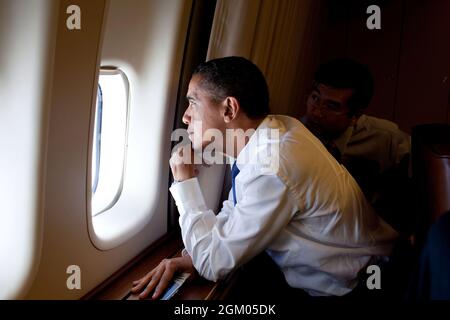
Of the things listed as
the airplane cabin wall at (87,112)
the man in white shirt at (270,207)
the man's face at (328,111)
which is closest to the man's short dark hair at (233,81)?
the man in white shirt at (270,207)

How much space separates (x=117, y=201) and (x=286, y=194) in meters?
0.70

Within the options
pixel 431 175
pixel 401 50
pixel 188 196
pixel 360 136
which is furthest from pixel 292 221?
pixel 401 50

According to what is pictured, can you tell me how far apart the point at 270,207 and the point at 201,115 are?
1.21ft

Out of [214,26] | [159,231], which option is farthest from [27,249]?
[214,26]

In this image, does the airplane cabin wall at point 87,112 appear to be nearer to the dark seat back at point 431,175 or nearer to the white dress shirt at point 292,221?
the white dress shirt at point 292,221

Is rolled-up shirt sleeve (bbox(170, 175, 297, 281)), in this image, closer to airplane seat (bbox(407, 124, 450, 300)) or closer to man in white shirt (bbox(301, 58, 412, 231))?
airplane seat (bbox(407, 124, 450, 300))

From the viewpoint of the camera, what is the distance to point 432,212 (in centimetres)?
129

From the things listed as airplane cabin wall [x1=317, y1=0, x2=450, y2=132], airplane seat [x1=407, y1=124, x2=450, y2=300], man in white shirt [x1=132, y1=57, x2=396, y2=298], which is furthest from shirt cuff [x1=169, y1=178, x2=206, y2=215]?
airplane cabin wall [x1=317, y1=0, x2=450, y2=132]

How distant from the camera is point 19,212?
0.94m

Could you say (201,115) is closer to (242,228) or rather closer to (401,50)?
(242,228)

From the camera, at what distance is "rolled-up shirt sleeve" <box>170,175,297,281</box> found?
3.95 ft

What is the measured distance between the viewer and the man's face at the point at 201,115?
52.7 inches

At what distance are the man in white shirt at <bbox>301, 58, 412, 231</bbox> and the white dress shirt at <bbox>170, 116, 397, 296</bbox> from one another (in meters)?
0.50
